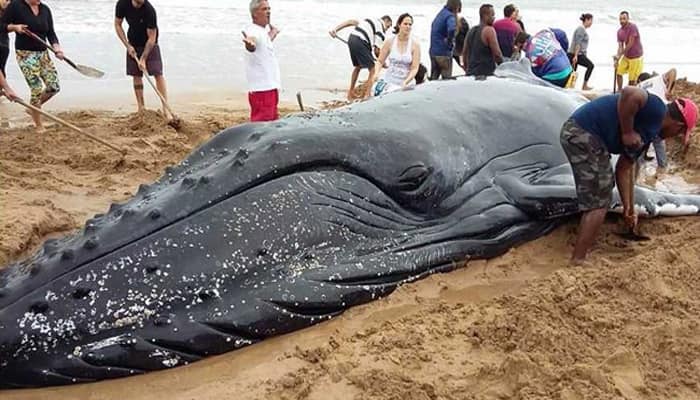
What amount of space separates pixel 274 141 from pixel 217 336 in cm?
149

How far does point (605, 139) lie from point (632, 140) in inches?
10.1

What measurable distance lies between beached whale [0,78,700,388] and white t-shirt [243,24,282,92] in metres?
3.16

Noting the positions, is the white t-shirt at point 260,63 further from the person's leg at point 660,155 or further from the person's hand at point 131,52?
the person's leg at point 660,155

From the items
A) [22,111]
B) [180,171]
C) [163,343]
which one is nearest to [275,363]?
[163,343]

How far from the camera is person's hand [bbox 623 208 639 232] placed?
6566 mm

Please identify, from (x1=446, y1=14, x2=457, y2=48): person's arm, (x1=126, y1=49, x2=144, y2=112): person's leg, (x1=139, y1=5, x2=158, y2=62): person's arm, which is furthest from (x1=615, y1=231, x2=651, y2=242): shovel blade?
(x1=446, y1=14, x2=457, y2=48): person's arm

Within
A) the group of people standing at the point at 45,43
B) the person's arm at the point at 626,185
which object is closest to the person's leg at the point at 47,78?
the group of people standing at the point at 45,43

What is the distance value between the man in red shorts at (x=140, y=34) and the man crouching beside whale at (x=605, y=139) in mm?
7120

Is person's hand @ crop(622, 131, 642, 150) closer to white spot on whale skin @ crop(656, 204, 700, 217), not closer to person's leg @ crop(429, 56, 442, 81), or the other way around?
white spot on whale skin @ crop(656, 204, 700, 217)

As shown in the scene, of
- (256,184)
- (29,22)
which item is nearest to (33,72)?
(29,22)

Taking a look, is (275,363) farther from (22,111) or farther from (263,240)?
(22,111)

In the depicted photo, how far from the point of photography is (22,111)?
1302 cm

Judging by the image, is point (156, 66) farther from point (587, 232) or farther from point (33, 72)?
point (587, 232)

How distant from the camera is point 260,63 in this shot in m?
9.55
